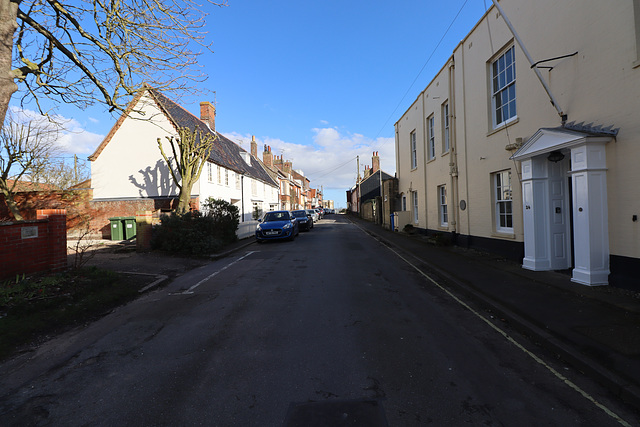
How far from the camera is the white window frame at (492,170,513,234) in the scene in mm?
9820

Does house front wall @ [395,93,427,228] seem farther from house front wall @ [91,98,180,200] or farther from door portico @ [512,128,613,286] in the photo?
house front wall @ [91,98,180,200]

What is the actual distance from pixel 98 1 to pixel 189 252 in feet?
26.7

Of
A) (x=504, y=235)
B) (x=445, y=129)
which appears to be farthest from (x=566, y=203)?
(x=445, y=129)

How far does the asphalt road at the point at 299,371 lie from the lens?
273 cm

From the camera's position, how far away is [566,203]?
7.50 metres

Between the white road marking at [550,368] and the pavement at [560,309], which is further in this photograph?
the pavement at [560,309]

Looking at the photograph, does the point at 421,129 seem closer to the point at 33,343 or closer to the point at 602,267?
the point at 602,267

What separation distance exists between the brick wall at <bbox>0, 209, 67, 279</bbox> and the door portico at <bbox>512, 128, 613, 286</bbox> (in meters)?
10.8

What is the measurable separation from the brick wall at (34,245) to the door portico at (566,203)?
10.8 meters

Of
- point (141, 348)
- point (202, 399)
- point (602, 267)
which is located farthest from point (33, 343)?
point (602, 267)

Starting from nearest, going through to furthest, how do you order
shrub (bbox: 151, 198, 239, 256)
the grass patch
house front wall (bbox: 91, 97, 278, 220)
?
the grass patch
shrub (bbox: 151, 198, 239, 256)
house front wall (bbox: 91, 97, 278, 220)

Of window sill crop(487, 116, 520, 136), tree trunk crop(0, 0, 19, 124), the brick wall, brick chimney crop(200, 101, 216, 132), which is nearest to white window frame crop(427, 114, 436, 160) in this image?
window sill crop(487, 116, 520, 136)

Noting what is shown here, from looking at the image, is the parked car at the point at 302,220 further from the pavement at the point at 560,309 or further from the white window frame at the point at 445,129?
the pavement at the point at 560,309

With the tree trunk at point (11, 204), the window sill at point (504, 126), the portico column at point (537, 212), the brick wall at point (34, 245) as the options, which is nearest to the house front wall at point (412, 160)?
the window sill at point (504, 126)
